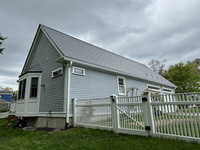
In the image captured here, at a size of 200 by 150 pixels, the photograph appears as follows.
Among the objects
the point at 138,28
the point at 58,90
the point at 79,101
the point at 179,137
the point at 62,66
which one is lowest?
the point at 179,137

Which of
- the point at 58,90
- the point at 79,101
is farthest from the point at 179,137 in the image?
the point at 58,90

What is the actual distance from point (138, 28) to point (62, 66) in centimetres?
885

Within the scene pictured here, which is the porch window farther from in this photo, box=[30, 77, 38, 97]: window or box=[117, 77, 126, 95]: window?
box=[30, 77, 38, 97]: window

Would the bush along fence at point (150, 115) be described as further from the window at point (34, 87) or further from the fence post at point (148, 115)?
the window at point (34, 87)

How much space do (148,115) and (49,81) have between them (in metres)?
6.14

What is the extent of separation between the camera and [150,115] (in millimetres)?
3750

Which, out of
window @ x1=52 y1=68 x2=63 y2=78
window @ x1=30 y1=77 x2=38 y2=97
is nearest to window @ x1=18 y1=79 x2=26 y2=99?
window @ x1=30 y1=77 x2=38 y2=97

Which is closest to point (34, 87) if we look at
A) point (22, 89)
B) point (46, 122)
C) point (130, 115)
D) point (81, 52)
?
point (22, 89)

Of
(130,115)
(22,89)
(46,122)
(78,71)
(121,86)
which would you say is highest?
(78,71)

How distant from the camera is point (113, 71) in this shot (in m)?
8.60

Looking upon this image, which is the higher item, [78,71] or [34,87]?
[78,71]

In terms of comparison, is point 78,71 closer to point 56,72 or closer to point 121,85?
point 56,72

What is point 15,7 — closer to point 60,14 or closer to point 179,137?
point 60,14

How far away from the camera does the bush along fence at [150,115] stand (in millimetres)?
3164
